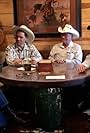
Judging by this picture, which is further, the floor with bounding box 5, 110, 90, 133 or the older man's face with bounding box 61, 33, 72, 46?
the older man's face with bounding box 61, 33, 72, 46

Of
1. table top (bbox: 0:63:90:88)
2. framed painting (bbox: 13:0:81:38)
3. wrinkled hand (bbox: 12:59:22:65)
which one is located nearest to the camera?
table top (bbox: 0:63:90:88)

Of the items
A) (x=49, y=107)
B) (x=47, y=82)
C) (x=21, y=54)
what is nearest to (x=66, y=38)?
(x=21, y=54)

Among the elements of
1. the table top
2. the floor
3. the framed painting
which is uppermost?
the framed painting

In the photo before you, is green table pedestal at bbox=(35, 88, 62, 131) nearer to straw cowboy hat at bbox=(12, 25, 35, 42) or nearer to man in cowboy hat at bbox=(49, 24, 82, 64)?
man in cowboy hat at bbox=(49, 24, 82, 64)

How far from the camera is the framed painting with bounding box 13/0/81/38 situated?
4539 mm

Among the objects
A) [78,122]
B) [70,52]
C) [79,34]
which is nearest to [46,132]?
[78,122]

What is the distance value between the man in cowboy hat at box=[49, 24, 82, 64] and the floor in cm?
77

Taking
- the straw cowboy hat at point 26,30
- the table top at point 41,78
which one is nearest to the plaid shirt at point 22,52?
the straw cowboy hat at point 26,30

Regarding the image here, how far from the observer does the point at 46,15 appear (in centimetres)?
464

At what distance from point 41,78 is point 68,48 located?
4.22ft

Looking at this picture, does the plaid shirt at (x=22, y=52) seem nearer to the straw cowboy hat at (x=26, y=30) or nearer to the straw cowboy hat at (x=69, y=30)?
the straw cowboy hat at (x=26, y=30)

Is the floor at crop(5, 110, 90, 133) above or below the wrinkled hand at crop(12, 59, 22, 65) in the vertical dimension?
below

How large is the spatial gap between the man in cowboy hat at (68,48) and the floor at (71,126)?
766mm

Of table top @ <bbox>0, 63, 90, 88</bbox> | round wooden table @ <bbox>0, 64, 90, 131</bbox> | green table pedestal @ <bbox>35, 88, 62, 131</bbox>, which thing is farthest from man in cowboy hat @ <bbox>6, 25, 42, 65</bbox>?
green table pedestal @ <bbox>35, 88, 62, 131</bbox>
